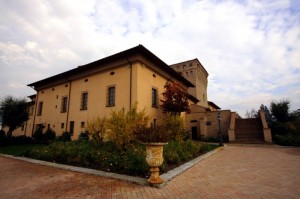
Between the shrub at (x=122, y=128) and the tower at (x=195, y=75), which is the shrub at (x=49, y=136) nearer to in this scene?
the shrub at (x=122, y=128)

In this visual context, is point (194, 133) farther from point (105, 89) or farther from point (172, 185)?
point (172, 185)

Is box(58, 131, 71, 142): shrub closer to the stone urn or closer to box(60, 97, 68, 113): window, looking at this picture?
box(60, 97, 68, 113): window

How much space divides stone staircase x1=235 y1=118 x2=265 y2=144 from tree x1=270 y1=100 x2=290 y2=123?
276 cm

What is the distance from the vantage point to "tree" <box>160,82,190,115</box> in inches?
591

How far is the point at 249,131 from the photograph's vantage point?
721 inches

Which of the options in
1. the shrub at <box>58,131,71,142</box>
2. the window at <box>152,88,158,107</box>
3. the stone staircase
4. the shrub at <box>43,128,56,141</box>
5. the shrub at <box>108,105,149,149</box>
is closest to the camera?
the shrub at <box>108,105,149,149</box>

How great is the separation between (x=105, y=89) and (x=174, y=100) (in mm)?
6117

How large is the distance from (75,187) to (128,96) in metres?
9.10

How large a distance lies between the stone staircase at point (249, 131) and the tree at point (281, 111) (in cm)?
276

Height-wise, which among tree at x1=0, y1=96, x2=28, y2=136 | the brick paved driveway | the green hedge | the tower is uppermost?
the tower

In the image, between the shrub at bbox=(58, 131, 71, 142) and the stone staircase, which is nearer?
the shrub at bbox=(58, 131, 71, 142)

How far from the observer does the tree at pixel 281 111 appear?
784 inches

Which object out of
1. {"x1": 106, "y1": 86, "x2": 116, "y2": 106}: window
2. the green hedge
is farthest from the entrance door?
the green hedge

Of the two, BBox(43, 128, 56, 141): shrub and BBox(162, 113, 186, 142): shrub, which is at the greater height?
BBox(162, 113, 186, 142): shrub
